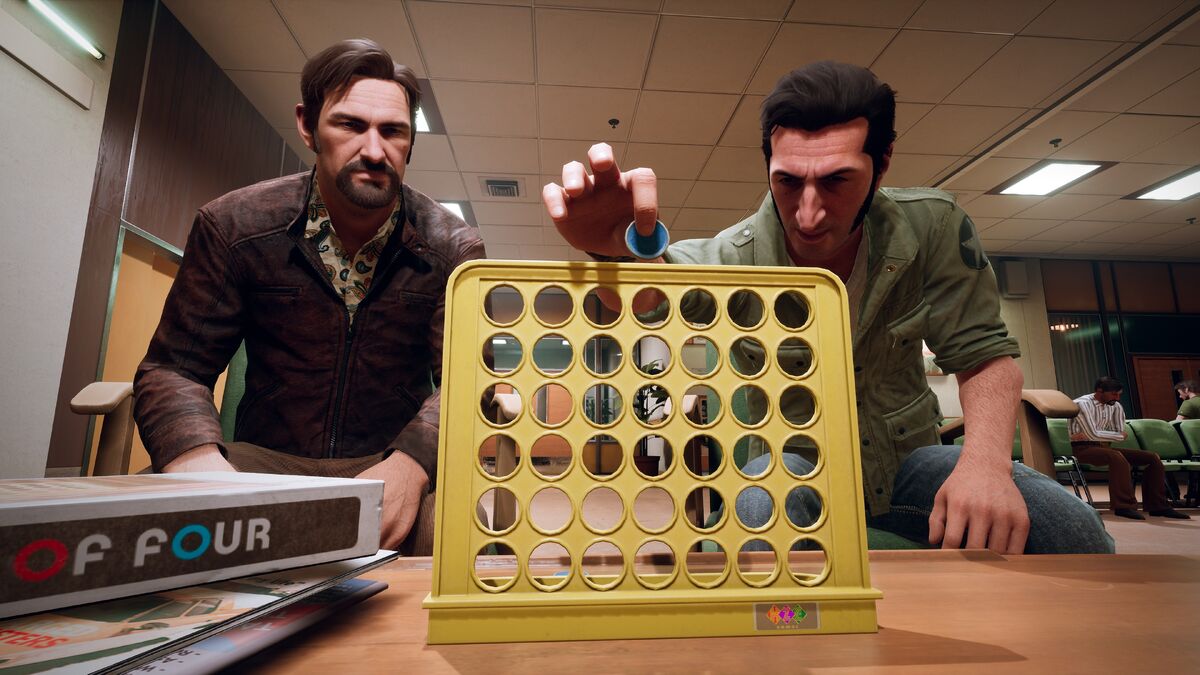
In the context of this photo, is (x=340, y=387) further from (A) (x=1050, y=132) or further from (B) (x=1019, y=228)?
(B) (x=1019, y=228)

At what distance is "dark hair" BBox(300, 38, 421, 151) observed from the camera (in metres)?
0.98

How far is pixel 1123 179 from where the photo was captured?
444 centimetres

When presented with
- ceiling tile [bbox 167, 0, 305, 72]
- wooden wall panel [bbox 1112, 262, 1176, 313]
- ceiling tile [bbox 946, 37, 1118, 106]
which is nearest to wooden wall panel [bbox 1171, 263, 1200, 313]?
wooden wall panel [bbox 1112, 262, 1176, 313]

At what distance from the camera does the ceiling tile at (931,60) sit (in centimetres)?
281

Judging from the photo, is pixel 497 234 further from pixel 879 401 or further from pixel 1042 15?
pixel 879 401

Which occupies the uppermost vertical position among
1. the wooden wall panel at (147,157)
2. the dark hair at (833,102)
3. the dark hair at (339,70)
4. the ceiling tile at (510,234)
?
the ceiling tile at (510,234)

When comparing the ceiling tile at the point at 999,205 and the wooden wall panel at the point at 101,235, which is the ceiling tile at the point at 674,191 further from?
the wooden wall panel at the point at 101,235

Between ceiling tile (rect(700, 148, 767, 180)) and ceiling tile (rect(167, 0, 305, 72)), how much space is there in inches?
108

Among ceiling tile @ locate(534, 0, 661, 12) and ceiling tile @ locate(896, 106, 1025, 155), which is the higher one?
ceiling tile @ locate(534, 0, 661, 12)

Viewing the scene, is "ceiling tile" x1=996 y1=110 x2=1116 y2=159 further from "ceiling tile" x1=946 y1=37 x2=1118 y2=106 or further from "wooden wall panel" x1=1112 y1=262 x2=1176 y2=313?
"wooden wall panel" x1=1112 y1=262 x2=1176 y2=313

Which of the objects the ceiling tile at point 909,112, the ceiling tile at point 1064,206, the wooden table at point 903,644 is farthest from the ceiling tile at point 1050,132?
the wooden table at point 903,644

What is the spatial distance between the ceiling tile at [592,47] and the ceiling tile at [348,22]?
710 mm

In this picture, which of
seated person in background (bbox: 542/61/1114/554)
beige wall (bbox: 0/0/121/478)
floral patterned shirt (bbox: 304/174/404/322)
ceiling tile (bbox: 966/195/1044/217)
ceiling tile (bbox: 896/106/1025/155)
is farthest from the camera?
ceiling tile (bbox: 966/195/1044/217)

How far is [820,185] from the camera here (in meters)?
0.79
